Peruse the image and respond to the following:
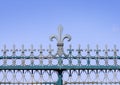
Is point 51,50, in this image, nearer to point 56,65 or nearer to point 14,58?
point 56,65

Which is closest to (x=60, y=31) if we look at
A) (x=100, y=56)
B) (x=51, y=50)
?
(x=51, y=50)

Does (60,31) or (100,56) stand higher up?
(60,31)

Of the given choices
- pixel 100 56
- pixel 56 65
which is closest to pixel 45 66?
pixel 56 65

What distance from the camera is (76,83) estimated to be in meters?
15.2

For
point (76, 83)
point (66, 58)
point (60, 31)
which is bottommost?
point (76, 83)

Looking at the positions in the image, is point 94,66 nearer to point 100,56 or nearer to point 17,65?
point 100,56

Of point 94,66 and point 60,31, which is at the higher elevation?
point 60,31

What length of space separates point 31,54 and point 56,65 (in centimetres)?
121

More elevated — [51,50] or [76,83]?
[51,50]

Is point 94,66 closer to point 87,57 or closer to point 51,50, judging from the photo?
point 87,57

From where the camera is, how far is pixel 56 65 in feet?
50.1

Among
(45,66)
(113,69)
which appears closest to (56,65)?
(45,66)

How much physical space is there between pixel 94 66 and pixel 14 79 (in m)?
3.54

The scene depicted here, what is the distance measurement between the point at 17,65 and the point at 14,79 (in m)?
0.63
